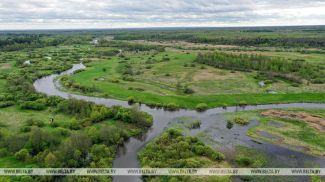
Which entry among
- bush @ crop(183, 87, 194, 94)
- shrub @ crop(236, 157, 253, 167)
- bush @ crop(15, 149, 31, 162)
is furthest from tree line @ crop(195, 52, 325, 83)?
bush @ crop(15, 149, 31, 162)

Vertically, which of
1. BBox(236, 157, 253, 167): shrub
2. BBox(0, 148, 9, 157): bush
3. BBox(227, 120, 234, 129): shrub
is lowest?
BBox(236, 157, 253, 167): shrub

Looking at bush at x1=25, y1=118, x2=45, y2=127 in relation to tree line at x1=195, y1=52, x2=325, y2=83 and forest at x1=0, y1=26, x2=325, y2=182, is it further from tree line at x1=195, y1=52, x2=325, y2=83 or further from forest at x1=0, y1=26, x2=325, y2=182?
tree line at x1=195, y1=52, x2=325, y2=83

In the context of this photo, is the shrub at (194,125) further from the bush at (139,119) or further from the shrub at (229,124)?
the bush at (139,119)

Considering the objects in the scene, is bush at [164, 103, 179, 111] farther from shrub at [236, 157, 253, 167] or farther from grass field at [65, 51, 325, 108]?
shrub at [236, 157, 253, 167]

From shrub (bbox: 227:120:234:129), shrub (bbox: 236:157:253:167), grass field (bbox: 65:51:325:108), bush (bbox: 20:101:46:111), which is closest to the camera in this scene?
shrub (bbox: 236:157:253:167)

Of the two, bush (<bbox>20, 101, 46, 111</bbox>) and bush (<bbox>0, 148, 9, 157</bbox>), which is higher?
bush (<bbox>20, 101, 46, 111</bbox>)

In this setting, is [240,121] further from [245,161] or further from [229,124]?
[245,161]

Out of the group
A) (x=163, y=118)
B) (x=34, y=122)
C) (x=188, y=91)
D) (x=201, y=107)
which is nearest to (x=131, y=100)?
(x=163, y=118)

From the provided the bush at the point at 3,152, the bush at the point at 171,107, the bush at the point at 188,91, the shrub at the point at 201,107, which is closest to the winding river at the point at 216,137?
the shrub at the point at 201,107

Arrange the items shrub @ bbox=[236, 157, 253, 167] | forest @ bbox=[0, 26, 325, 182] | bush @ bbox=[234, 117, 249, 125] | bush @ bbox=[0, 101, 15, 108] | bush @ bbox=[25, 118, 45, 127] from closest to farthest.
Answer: shrub @ bbox=[236, 157, 253, 167], forest @ bbox=[0, 26, 325, 182], bush @ bbox=[25, 118, 45, 127], bush @ bbox=[234, 117, 249, 125], bush @ bbox=[0, 101, 15, 108]

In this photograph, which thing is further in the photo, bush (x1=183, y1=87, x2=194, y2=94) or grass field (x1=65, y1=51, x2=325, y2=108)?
bush (x1=183, y1=87, x2=194, y2=94)

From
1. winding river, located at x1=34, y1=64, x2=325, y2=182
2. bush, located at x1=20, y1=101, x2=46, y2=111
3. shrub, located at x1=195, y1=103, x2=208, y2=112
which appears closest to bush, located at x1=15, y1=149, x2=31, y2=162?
winding river, located at x1=34, y1=64, x2=325, y2=182
